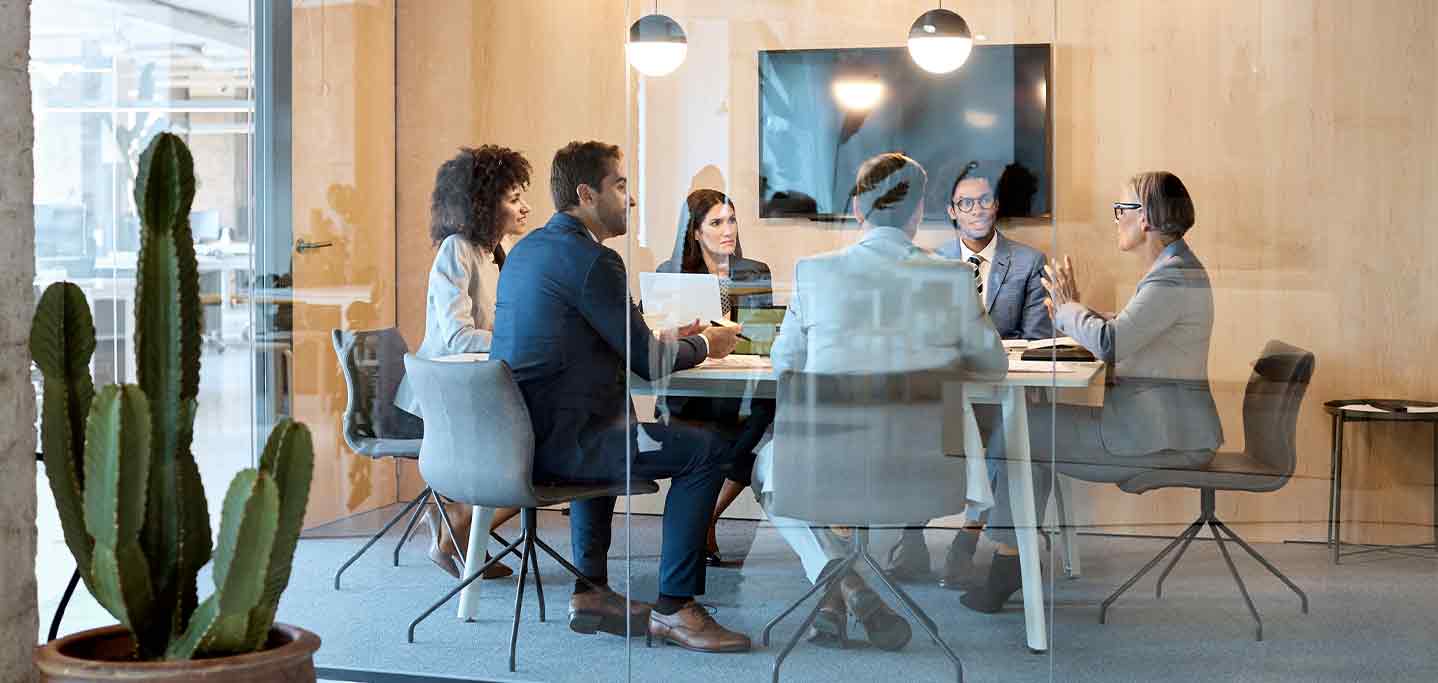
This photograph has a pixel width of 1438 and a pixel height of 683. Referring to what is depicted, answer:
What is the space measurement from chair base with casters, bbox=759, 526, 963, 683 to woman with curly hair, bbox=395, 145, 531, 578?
0.75 m

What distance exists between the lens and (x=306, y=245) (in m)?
4.18

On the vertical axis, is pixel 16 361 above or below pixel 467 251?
below

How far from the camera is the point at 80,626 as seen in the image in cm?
448

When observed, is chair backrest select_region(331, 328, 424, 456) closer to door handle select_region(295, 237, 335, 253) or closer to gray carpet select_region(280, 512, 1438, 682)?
door handle select_region(295, 237, 335, 253)

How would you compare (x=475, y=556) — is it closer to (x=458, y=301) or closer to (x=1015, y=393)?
(x=458, y=301)

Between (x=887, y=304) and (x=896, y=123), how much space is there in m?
0.42

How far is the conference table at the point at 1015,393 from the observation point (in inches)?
138

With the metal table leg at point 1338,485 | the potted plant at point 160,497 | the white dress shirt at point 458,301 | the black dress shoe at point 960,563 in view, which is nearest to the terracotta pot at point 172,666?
the potted plant at point 160,497

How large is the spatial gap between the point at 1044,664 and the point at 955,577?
29 cm

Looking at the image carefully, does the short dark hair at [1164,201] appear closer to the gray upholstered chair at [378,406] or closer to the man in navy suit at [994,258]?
the man in navy suit at [994,258]

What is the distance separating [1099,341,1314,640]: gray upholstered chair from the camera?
3471 millimetres

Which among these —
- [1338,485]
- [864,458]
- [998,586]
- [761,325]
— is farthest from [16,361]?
[1338,485]

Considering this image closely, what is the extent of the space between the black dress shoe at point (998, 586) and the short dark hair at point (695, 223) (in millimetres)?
974

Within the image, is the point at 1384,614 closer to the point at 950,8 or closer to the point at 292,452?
the point at 950,8
